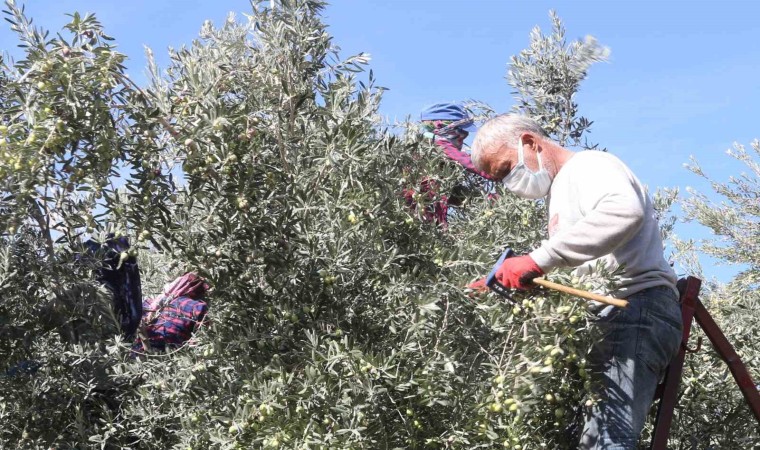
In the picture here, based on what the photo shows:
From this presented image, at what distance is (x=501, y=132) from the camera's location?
3.53 m

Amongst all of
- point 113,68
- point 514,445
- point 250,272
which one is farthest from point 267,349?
point 113,68

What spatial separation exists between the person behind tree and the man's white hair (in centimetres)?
50

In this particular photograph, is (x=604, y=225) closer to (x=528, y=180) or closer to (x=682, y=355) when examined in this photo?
(x=528, y=180)

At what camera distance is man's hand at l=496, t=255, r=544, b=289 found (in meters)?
3.06

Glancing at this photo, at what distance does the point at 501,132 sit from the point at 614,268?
2.27 feet

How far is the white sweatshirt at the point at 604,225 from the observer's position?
305cm

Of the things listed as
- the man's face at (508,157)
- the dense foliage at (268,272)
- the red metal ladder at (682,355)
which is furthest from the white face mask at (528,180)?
the red metal ladder at (682,355)

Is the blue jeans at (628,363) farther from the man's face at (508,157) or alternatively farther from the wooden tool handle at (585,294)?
the man's face at (508,157)

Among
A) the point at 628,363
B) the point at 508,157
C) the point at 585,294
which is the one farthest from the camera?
the point at 508,157

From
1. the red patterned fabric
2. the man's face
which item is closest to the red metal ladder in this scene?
the man's face

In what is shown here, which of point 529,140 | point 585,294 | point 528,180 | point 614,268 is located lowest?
point 585,294

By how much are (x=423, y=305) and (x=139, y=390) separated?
1.39 m

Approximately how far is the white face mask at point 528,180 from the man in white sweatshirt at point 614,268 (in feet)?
0.25

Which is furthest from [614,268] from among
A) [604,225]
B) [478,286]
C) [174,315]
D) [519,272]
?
[174,315]
